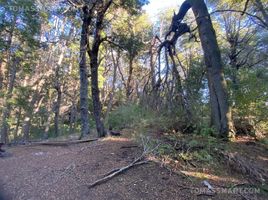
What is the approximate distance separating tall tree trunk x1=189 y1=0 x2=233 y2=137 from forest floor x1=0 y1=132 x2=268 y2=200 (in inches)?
43.0

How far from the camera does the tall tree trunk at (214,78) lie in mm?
5852

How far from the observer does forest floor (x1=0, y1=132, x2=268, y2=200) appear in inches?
143

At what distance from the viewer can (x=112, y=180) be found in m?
3.99

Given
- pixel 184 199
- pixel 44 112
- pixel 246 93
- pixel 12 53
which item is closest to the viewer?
pixel 184 199

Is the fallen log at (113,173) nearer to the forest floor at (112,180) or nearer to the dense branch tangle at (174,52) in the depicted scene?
the forest floor at (112,180)

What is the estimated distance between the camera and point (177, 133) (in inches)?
235

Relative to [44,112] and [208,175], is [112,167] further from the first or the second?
[44,112]

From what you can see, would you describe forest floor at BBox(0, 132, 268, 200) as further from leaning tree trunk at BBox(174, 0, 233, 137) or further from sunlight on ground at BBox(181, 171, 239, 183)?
leaning tree trunk at BBox(174, 0, 233, 137)

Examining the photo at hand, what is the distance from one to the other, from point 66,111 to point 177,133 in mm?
18659

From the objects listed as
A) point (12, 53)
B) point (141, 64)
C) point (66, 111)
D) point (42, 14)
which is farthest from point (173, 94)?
point (66, 111)

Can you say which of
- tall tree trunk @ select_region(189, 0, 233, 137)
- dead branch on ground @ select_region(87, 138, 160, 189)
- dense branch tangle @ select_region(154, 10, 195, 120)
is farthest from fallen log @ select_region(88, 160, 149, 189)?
tall tree trunk @ select_region(189, 0, 233, 137)

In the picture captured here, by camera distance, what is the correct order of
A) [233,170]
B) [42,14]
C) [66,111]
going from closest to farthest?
[233,170]
[42,14]
[66,111]

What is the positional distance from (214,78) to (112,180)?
3.54 metres

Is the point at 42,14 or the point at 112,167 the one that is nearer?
the point at 112,167
